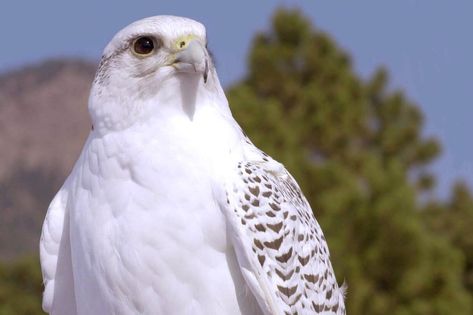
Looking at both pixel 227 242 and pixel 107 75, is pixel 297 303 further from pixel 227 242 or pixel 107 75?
pixel 107 75

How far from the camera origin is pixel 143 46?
3814 millimetres

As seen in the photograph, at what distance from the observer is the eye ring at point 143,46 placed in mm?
3805

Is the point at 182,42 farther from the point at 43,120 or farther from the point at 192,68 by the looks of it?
the point at 43,120

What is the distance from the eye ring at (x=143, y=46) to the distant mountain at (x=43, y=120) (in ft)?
86.7

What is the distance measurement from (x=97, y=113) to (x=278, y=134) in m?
17.2

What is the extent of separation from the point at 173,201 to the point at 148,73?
557mm

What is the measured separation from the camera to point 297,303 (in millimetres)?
3873

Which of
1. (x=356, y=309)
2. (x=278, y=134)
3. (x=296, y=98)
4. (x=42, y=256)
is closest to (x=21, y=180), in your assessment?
(x=296, y=98)

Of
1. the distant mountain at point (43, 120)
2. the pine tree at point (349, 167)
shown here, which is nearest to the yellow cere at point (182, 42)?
the pine tree at point (349, 167)

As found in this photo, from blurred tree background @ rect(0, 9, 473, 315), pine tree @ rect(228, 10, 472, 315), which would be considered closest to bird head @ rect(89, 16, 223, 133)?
blurred tree background @ rect(0, 9, 473, 315)

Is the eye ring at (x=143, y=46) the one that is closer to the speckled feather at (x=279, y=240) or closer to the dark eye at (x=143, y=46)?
the dark eye at (x=143, y=46)

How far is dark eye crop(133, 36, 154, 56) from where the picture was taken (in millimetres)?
3807

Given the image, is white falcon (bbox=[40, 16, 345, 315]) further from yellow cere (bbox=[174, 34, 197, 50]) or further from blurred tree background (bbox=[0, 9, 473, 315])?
blurred tree background (bbox=[0, 9, 473, 315])

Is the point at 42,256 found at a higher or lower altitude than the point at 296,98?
higher
